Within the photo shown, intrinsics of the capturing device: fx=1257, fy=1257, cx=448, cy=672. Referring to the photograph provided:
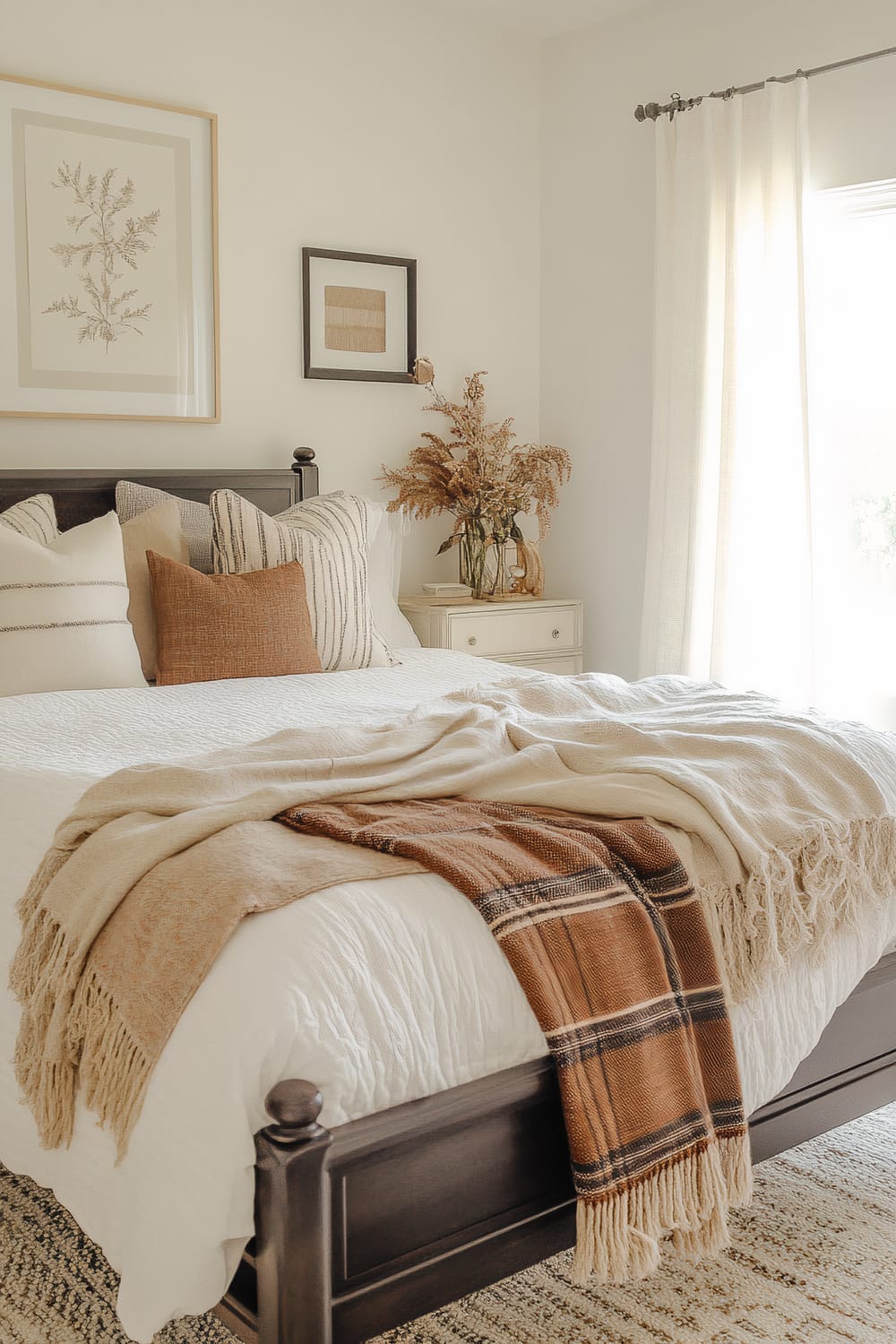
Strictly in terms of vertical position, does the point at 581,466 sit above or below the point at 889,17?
below

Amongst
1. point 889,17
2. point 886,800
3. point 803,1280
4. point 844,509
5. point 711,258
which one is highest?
point 889,17

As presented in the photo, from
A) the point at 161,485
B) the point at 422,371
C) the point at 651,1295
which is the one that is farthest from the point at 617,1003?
the point at 422,371

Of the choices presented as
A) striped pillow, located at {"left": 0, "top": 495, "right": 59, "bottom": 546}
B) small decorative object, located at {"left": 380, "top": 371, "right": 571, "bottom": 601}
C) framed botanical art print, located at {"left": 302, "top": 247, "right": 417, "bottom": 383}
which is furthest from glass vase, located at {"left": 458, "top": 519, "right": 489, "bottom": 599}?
striped pillow, located at {"left": 0, "top": 495, "right": 59, "bottom": 546}

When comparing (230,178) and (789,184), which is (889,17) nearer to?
(789,184)

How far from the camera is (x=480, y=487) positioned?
4176 millimetres

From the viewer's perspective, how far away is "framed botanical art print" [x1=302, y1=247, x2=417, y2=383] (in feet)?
13.2

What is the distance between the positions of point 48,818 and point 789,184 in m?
2.86

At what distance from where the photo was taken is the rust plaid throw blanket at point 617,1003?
1.50 meters

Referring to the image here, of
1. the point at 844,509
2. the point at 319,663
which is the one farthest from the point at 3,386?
the point at 844,509

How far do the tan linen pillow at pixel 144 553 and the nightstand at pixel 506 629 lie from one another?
0.99 meters

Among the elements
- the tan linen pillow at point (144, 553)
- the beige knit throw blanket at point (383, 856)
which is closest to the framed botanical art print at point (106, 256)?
the tan linen pillow at point (144, 553)

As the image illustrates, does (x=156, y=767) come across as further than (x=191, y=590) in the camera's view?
No

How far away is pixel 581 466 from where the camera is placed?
4.52 m

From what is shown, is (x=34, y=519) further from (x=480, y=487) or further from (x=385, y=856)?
(x=385, y=856)
